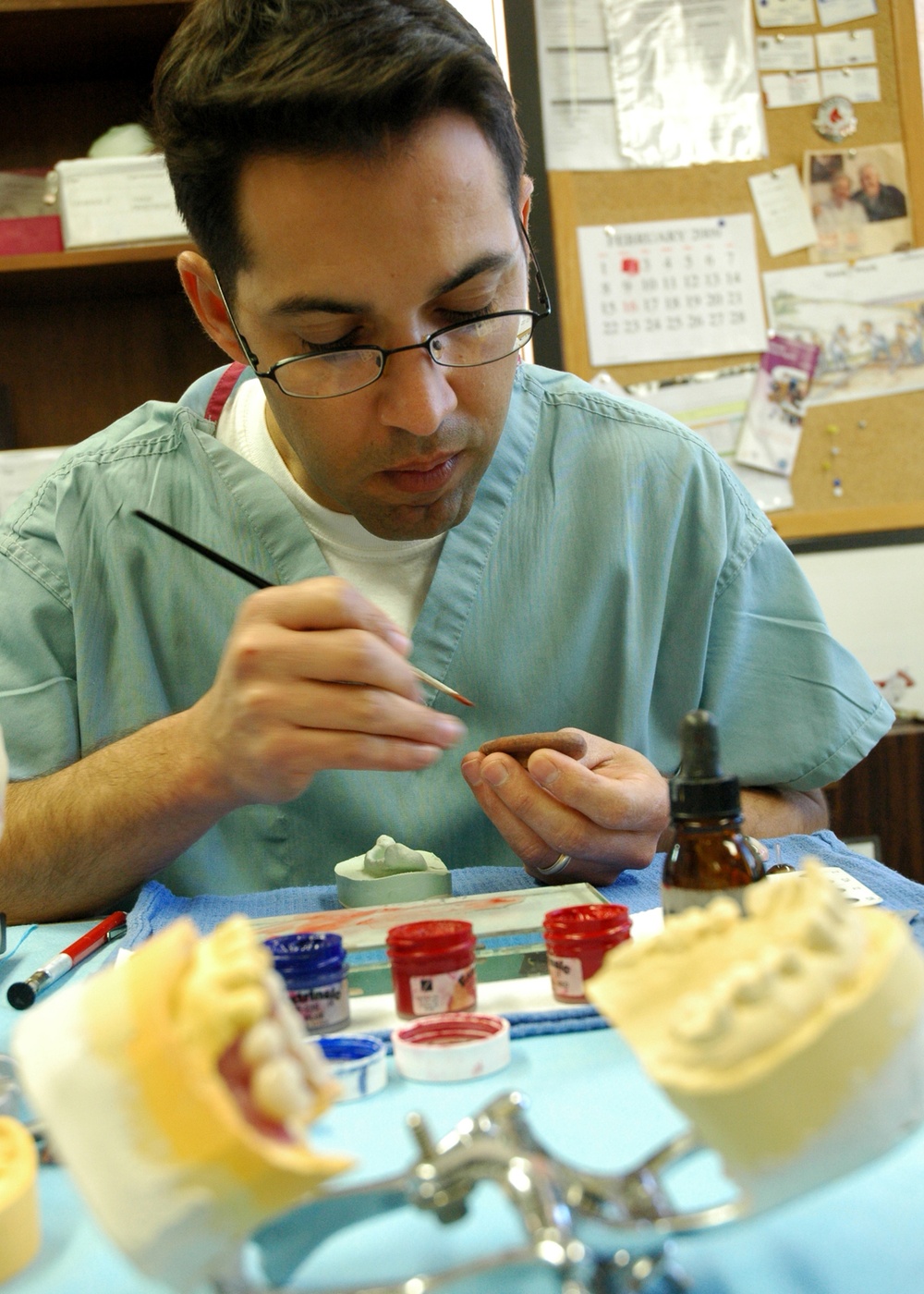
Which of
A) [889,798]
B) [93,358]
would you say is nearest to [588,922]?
[889,798]

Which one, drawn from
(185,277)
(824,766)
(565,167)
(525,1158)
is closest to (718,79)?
(565,167)

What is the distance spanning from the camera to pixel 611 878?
1065mm

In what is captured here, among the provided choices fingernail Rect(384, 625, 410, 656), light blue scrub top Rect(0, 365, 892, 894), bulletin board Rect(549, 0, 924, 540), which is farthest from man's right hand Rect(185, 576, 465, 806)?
bulletin board Rect(549, 0, 924, 540)

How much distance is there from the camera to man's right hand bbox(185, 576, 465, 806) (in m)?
0.93

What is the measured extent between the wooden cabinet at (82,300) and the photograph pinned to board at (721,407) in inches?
34.4

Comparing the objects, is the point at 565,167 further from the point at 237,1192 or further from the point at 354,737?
the point at 237,1192

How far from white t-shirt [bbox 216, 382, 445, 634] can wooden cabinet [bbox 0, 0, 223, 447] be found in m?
0.91

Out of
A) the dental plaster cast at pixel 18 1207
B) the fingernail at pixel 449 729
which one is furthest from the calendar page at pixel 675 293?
the dental plaster cast at pixel 18 1207

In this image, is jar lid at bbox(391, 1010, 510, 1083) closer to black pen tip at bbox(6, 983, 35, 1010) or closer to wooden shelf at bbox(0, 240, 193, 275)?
black pen tip at bbox(6, 983, 35, 1010)

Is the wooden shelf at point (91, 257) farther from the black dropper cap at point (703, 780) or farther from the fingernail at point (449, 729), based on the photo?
the black dropper cap at point (703, 780)

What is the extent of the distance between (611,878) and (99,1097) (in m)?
0.74

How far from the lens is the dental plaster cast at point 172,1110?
363 millimetres

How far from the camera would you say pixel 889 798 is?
198 centimetres

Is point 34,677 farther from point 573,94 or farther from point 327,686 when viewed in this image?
point 573,94
